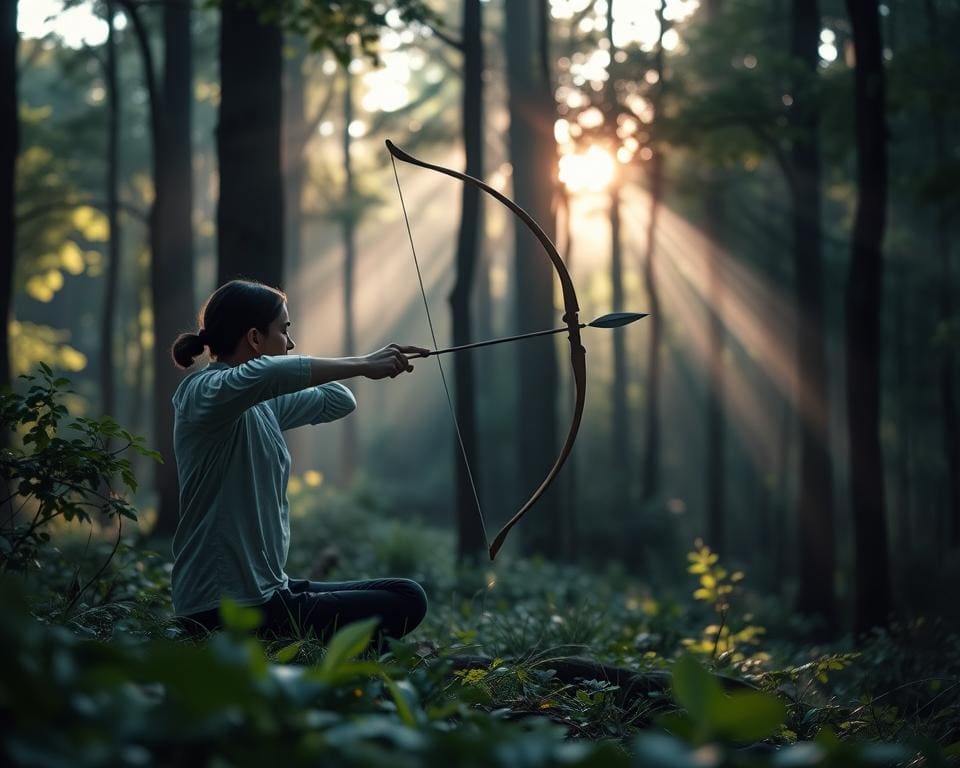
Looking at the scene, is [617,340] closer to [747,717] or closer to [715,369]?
[715,369]

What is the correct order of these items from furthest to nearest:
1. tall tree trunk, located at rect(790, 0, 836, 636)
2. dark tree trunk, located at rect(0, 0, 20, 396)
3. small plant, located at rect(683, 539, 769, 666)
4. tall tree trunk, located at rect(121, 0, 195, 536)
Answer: tall tree trunk, located at rect(790, 0, 836, 636)
tall tree trunk, located at rect(121, 0, 195, 536)
dark tree trunk, located at rect(0, 0, 20, 396)
small plant, located at rect(683, 539, 769, 666)

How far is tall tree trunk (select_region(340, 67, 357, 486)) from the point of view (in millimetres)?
22483

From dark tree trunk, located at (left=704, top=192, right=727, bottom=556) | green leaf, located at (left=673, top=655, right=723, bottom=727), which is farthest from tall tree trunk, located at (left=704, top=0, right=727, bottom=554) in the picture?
green leaf, located at (left=673, top=655, right=723, bottom=727)

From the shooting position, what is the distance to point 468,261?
9.93 m

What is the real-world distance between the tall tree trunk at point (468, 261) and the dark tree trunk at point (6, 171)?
3.93 metres

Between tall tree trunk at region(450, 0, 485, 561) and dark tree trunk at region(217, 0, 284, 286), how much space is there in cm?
266

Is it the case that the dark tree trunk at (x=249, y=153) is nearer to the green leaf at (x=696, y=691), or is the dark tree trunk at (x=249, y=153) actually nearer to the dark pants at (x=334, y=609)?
the dark pants at (x=334, y=609)

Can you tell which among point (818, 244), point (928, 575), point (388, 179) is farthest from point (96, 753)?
point (388, 179)

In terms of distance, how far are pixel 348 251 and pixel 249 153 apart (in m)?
16.4

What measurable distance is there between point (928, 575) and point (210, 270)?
1010 inches

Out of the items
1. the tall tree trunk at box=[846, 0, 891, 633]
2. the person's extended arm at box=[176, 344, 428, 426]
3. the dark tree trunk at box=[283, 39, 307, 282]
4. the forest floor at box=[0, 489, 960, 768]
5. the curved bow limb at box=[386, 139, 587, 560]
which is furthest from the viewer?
the dark tree trunk at box=[283, 39, 307, 282]

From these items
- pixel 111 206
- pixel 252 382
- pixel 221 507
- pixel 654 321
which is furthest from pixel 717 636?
pixel 654 321

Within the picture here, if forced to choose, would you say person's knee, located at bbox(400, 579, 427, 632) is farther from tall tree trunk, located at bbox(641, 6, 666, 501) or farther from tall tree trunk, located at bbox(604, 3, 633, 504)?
tall tree trunk, located at bbox(641, 6, 666, 501)

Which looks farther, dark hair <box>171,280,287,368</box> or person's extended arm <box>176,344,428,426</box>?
dark hair <box>171,280,287,368</box>
